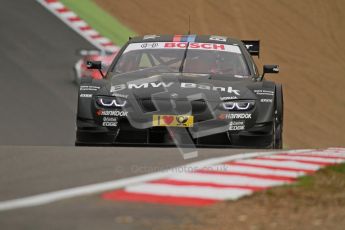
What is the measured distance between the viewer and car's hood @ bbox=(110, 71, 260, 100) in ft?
30.7

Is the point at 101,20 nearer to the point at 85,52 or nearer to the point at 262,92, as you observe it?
the point at 85,52

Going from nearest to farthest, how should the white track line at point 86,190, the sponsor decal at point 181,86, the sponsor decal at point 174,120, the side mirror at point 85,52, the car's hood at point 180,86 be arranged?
the white track line at point 86,190 < the sponsor decal at point 174,120 < the car's hood at point 180,86 < the sponsor decal at point 181,86 < the side mirror at point 85,52

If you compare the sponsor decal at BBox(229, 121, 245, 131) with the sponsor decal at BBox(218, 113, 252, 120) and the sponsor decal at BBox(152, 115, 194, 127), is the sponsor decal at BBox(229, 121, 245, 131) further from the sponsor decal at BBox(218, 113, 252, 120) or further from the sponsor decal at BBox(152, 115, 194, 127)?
the sponsor decal at BBox(152, 115, 194, 127)

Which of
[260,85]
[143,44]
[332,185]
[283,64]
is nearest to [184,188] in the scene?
[332,185]

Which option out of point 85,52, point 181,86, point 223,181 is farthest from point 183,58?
point 223,181

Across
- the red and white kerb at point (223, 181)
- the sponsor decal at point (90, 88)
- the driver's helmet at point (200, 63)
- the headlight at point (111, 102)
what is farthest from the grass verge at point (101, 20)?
the red and white kerb at point (223, 181)

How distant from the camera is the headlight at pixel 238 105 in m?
9.28

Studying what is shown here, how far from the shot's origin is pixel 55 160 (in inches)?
280

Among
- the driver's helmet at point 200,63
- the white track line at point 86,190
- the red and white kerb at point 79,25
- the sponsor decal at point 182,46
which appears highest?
the red and white kerb at point 79,25

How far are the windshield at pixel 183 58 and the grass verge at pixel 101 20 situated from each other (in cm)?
907

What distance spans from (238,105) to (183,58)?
156 centimetres

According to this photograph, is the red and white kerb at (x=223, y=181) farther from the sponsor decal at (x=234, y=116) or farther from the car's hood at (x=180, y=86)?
the car's hood at (x=180, y=86)

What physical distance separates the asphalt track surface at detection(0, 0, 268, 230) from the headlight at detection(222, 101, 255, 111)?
1338 millimetres

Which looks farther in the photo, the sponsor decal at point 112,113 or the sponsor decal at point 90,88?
the sponsor decal at point 90,88
